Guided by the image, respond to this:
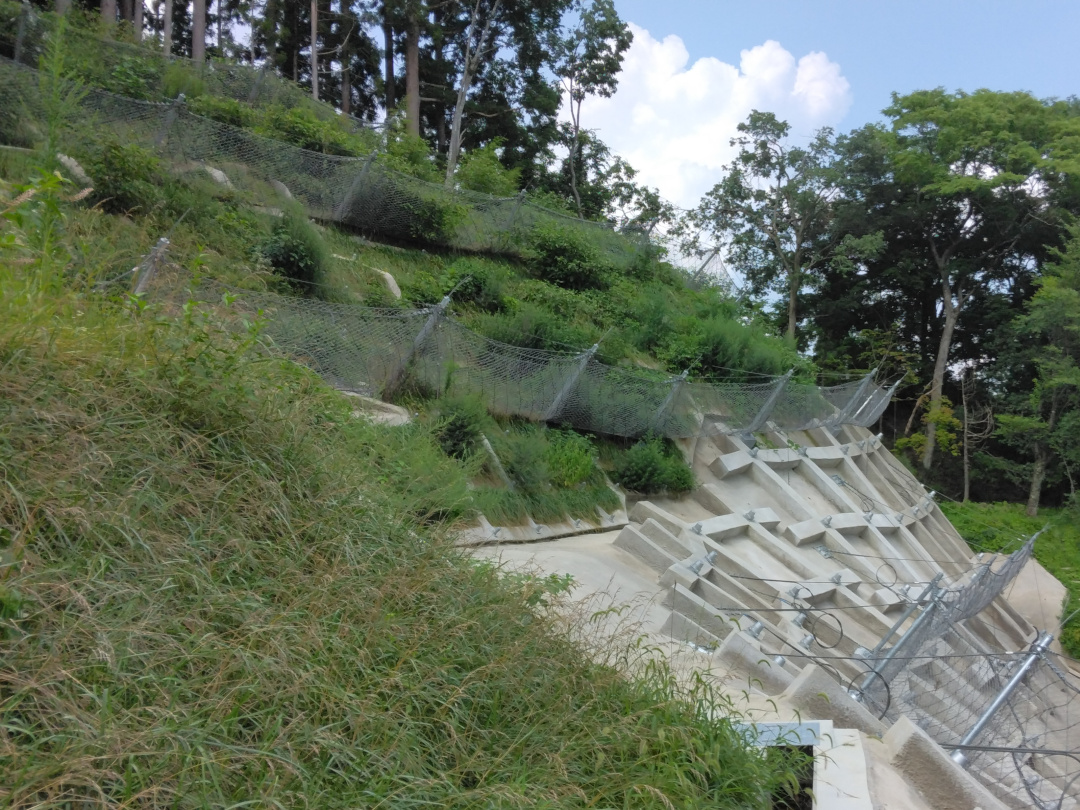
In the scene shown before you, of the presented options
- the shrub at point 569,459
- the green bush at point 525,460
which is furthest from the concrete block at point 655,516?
the green bush at point 525,460

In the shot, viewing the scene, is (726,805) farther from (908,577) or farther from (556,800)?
(908,577)

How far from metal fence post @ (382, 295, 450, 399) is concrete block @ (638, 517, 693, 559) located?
293 cm

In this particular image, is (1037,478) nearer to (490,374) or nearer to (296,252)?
(490,374)

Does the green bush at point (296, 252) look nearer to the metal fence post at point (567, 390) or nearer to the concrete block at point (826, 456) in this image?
the metal fence post at point (567, 390)

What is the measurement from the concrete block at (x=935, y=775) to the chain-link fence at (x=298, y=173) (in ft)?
29.6

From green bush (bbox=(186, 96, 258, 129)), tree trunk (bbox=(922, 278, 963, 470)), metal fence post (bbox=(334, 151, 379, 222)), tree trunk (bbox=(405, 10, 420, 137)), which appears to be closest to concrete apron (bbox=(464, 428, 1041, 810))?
metal fence post (bbox=(334, 151, 379, 222))

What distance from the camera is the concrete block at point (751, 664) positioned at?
17.6ft

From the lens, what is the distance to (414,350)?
28.0 feet

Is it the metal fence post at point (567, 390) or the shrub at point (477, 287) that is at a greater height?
the shrub at point (477, 287)

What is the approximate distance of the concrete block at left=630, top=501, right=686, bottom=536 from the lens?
9445mm

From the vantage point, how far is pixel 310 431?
445 centimetres

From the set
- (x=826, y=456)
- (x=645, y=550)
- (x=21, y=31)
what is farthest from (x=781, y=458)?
(x=21, y=31)

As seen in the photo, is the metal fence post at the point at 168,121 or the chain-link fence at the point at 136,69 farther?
the chain-link fence at the point at 136,69

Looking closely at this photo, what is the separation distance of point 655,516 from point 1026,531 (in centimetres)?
1838
